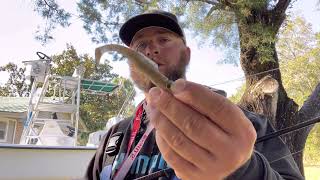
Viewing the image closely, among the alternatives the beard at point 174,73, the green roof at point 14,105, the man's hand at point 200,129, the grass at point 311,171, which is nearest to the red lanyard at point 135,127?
the beard at point 174,73

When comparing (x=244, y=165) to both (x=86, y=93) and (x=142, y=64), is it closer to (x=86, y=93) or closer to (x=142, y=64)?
(x=142, y=64)

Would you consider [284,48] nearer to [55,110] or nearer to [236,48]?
[236,48]

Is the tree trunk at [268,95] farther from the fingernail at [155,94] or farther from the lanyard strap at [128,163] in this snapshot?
the fingernail at [155,94]

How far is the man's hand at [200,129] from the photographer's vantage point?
0.47 m

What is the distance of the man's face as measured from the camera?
1.30 metres

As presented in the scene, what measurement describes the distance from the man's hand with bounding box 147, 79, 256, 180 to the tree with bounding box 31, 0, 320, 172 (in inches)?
116

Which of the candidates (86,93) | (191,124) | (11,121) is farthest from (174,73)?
(11,121)

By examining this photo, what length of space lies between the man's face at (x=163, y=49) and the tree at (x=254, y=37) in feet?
6.71

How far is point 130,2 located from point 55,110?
177 centimetres

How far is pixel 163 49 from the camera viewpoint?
1.34 metres

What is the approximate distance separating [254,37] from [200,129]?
11.4ft

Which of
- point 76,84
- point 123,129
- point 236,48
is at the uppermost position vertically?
point 123,129

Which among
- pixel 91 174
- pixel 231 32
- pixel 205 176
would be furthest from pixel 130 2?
pixel 205 176

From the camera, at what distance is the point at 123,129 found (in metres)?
1.54
